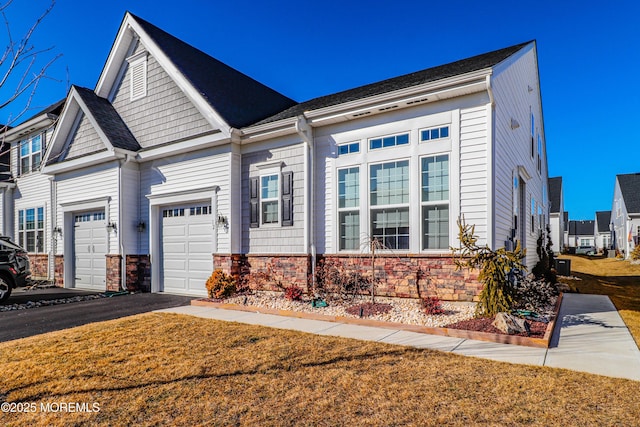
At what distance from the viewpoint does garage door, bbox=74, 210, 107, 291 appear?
12617 mm

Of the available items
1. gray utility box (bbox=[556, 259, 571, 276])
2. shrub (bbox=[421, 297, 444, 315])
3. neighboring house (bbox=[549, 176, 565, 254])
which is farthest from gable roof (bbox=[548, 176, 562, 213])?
shrub (bbox=[421, 297, 444, 315])

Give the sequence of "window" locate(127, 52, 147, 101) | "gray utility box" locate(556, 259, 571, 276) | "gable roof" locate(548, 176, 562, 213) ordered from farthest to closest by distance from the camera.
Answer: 1. "gable roof" locate(548, 176, 562, 213)
2. "gray utility box" locate(556, 259, 571, 276)
3. "window" locate(127, 52, 147, 101)

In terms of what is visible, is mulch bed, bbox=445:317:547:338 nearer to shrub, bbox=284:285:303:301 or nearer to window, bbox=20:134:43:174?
shrub, bbox=284:285:303:301

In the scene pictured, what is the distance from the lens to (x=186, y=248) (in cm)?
1111

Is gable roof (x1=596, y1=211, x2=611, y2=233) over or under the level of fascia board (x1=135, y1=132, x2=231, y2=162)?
under

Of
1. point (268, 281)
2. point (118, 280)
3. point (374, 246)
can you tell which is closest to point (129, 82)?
point (118, 280)

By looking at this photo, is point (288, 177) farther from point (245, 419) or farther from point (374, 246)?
point (245, 419)

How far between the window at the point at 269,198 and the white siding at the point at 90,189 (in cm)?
500

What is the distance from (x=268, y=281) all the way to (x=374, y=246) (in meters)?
3.19

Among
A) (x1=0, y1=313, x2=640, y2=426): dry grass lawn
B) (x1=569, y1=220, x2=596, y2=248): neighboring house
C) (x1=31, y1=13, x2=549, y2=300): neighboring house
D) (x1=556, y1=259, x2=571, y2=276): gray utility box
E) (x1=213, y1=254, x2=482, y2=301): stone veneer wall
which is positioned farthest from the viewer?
(x1=569, y1=220, x2=596, y2=248): neighboring house

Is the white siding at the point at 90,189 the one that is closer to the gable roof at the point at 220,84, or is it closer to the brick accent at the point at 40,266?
the brick accent at the point at 40,266

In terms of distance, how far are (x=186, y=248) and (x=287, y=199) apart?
375 cm

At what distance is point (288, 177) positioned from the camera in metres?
9.62

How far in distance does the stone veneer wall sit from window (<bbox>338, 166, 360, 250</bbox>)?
15.6 inches
